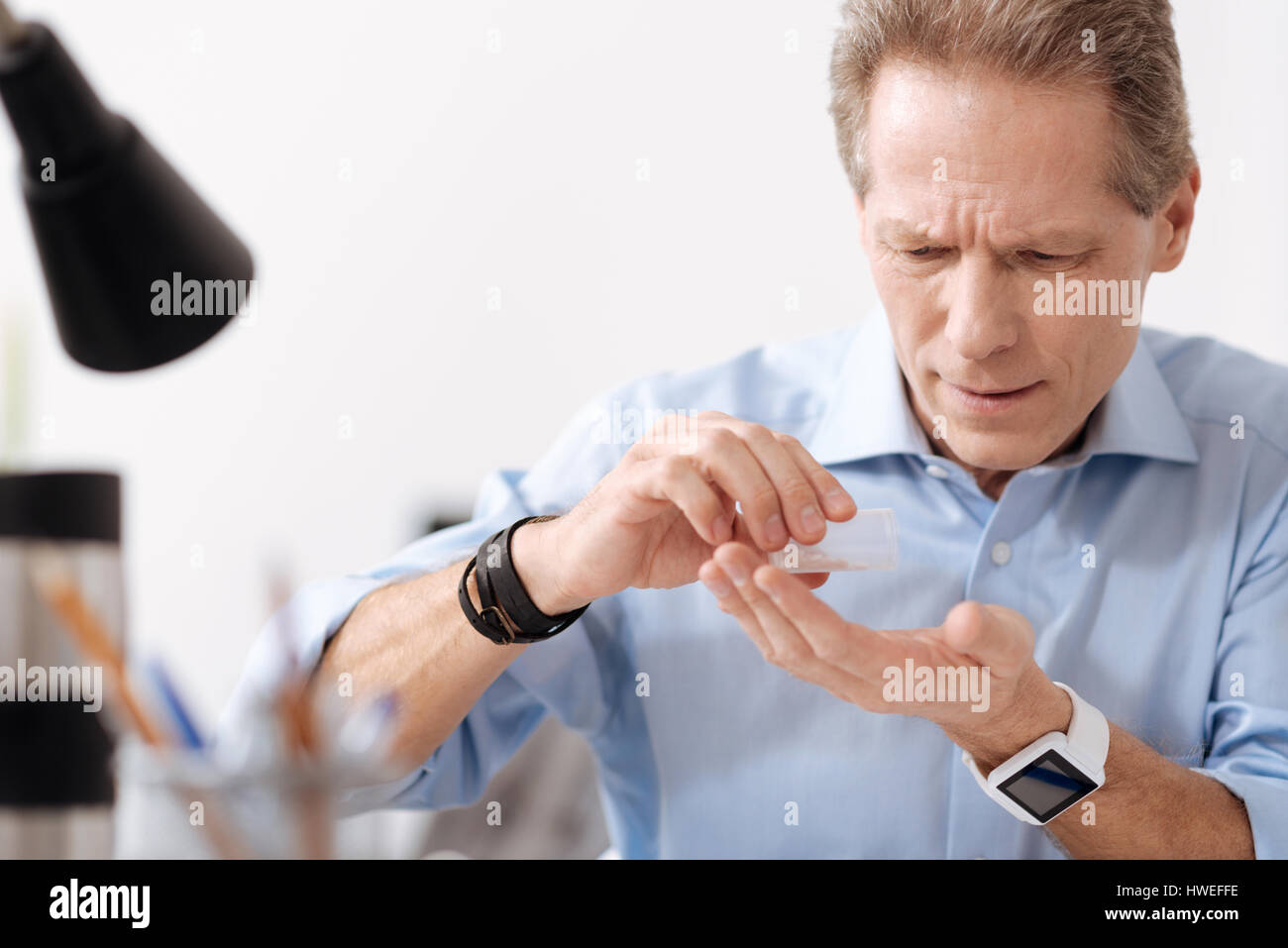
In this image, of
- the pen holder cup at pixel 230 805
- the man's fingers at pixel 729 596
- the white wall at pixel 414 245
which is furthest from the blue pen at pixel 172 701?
the white wall at pixel 414 245

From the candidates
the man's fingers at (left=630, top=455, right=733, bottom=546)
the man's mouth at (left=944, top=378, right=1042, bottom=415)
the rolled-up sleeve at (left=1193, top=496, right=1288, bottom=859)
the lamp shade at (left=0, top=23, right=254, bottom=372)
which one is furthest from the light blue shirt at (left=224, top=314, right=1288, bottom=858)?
the lamp shade at (left=0, top=23, right=254, bottom=372)

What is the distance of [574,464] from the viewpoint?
4.28ft

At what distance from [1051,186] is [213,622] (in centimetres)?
197

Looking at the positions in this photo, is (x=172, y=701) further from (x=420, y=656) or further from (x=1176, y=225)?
(x=1176, y=225)

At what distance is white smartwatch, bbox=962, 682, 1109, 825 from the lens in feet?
2.88

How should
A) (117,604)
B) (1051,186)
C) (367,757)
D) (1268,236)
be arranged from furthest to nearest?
(1268,236)
(1051,186)
(117,604)
(367,757)

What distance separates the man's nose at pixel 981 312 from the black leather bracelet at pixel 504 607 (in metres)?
0.46

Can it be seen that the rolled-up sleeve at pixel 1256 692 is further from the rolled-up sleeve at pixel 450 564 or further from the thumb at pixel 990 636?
the rolled-up sleeve at pixel 450 564

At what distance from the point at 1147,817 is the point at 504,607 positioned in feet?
2.03

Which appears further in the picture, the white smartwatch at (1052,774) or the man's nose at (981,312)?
the man's nose at (981,312)

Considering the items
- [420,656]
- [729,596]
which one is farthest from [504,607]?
[729,596]

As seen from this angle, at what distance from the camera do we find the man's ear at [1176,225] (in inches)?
46.4
